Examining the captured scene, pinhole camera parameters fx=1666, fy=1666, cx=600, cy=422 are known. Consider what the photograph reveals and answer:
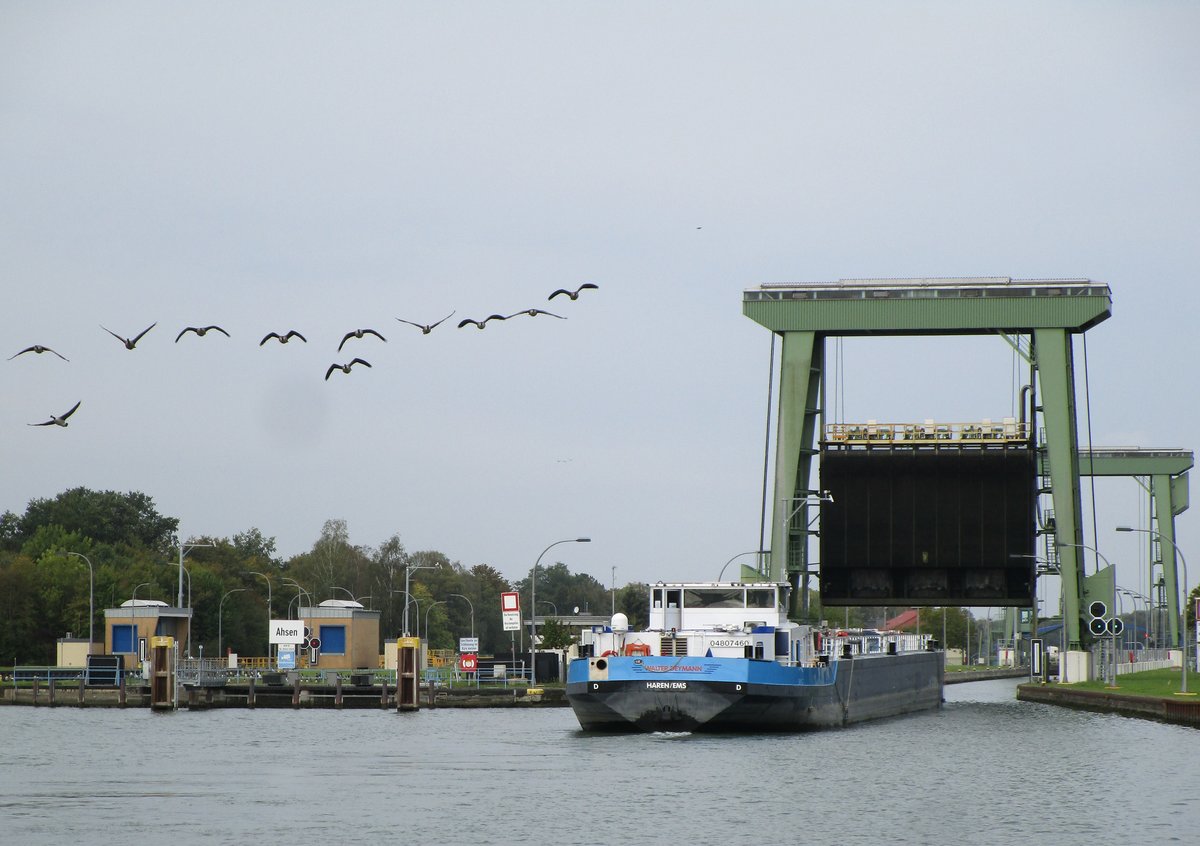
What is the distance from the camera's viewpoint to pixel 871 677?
192 ft

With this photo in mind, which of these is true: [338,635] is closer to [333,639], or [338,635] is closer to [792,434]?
[333,639]

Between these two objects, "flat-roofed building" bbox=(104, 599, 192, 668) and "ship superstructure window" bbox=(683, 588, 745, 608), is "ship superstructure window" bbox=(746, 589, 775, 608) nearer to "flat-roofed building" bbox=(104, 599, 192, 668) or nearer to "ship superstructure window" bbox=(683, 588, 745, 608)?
Result: "ship superstructure window" bbox=(683, 588, 745, 608)

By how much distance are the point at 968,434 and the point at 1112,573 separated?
11.8 m

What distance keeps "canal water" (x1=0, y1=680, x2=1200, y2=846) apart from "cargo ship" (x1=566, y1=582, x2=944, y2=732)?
79 centimetres

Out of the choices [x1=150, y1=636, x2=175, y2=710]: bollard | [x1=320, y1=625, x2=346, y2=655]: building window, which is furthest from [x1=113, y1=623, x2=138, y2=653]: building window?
[x1=150, y1=636, x2=175, y2=710]: bollard

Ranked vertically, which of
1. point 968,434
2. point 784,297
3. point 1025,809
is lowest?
point 1025,809

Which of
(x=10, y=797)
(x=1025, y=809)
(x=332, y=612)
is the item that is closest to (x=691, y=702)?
(x=1025, y=809)

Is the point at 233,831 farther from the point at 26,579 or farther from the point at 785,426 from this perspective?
the point at 26,579

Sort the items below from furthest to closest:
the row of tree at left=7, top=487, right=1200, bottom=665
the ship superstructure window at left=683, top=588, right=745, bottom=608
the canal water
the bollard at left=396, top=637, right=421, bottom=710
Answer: the row of tree at left=7, top=487, right=1200, bottom=665
the bollard at left=396, top=637, right=421, bottom=710
the ship superstructure window at left=683, top=588, right=745, bottom=608
the canal water

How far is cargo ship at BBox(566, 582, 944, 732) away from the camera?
43.8 meters

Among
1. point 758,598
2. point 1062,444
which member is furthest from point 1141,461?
point 758,598

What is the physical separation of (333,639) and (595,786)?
53442 mm

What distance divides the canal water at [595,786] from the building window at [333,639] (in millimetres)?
32981

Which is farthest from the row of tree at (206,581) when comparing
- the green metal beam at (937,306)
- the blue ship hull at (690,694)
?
the blue ship hull at (690,694)
